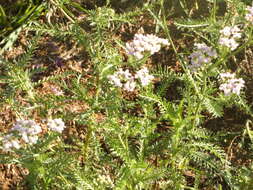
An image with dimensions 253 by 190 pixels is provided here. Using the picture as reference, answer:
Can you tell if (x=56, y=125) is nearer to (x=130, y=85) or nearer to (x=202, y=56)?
(x=130, y=85)

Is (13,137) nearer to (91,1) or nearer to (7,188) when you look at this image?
(7,188)

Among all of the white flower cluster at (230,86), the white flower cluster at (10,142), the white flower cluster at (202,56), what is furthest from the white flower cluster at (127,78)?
the white flower cluster at (10,142)

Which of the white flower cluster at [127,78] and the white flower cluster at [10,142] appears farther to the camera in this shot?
the white flower cluster at [127,78]

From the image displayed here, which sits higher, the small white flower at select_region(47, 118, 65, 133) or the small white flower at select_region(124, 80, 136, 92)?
the small white flower at select_region(124, 80, 136, 92)

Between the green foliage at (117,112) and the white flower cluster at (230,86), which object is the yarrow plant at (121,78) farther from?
the white flower cluster at (230,86)

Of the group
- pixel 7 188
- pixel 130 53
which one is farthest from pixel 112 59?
pixel 7 188

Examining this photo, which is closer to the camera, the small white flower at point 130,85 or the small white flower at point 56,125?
Result: the small white flower at point 56,125

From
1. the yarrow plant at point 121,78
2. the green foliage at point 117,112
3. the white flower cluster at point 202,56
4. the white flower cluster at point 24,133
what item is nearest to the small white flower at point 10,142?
the white flower cluster at point 24,133

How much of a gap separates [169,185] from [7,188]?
3.22 feet

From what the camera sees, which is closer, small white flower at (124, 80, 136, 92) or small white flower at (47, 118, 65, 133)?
small white flower at (47, 118, 65, 133)

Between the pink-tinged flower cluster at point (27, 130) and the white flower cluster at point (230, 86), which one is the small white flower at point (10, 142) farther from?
the white flower cluster at point (230, 86)

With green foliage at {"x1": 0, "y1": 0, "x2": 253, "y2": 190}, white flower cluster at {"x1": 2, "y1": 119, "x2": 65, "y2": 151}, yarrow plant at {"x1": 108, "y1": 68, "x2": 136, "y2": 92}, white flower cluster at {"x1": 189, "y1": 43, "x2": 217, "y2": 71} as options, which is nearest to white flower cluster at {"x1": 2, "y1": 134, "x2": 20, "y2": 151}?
white flower cluster at {"x1": 2, "y1": 119, "x2": 65, "y2": 151}

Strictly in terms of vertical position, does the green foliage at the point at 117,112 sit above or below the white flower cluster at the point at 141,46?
below

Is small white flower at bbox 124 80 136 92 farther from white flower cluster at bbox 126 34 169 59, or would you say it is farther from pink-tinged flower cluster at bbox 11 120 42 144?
pink-tinged flower cluster at bbox 11 120 42 144
